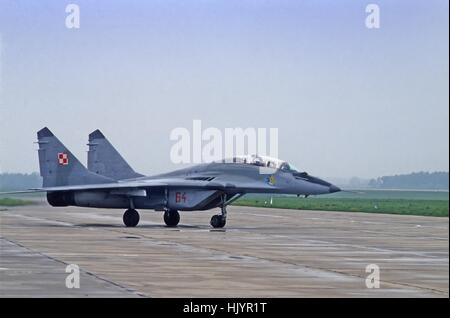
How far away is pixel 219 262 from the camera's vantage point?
23891 millimetres

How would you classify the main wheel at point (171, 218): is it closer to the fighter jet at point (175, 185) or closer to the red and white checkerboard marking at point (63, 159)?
the fighter jet at point (175, 185)

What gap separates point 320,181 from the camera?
41.9 meters

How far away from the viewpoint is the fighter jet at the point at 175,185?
41.7 metres

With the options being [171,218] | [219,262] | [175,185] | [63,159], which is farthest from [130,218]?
[219,262]

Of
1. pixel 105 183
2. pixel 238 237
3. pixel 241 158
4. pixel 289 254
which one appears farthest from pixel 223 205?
pixel 289 254

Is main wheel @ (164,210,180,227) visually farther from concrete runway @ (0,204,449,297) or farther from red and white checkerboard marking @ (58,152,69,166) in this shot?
red and white checkerboard marking @ (58,152,69,166)

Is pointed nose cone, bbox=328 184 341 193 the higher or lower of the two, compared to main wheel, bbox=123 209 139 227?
higher

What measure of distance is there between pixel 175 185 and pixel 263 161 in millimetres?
3425

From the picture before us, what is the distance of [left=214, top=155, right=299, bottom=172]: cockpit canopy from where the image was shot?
4175 cm

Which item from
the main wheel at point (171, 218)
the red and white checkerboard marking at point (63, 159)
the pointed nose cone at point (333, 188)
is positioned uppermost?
the red and white checkerboard marking at point (63, 159)

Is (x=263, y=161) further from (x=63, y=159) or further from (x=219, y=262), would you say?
(x=219, y=262)

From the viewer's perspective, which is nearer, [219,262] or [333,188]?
A: [219,262]

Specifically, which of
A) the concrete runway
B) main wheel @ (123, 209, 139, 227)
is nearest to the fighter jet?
main wheel @ (123, 209, 139, 227)

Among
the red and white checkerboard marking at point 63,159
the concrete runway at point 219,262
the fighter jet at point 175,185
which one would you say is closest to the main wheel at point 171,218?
the fighter jet at point 175,185
